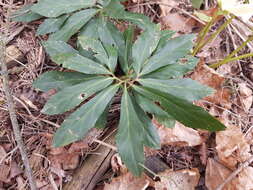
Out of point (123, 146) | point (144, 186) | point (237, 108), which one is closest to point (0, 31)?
point (123, 146)

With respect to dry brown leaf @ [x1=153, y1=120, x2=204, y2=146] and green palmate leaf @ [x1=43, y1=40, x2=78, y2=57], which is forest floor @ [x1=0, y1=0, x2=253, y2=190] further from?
green palmate leaf @ [x1=43, y1=40, x2=78, y2=57]

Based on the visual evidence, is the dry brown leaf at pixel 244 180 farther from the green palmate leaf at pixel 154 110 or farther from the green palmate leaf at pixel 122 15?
the green palmate leaf at pixel 122 15

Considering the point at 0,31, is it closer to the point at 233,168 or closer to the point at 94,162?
the point at 94,162

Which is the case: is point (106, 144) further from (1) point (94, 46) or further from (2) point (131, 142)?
(1) point (94, 46)

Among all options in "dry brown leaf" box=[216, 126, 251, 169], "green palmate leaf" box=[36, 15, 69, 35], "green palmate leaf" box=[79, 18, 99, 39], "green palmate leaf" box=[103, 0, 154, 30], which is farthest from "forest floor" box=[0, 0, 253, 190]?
"green palmate leaf" box=[103, 0, 154, 30]

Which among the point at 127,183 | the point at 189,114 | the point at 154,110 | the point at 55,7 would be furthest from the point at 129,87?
the point at 55,7

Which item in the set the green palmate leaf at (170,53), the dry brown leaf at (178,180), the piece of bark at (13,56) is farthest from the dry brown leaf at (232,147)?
the piece of bark at (13,56)
